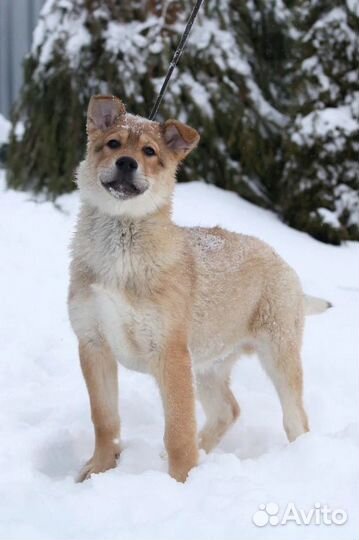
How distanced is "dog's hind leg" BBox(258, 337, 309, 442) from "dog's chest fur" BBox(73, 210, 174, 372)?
100 cm

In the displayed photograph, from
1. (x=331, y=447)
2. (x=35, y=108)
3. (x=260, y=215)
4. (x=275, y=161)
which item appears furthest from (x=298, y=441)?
(x=35, y=108)

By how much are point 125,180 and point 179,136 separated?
0.51 metres

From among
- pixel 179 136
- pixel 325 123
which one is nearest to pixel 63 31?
pixel 325 123

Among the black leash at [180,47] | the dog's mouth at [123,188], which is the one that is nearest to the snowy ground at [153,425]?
the dog's mouth at [123,188]

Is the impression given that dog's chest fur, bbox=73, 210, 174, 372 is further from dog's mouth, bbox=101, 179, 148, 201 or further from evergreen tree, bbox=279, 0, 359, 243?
evergreen tree, bbox=279, 0, 359, 243

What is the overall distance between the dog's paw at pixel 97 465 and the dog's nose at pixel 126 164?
1496 millimetres

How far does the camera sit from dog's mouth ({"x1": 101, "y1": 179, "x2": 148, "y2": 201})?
3.97 metres

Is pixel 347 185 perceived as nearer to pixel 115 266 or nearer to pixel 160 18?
pixel 160 18

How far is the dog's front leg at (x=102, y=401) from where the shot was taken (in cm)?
419

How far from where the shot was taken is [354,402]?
5492 millimetres

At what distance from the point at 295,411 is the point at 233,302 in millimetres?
758

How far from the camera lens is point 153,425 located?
5059 mm

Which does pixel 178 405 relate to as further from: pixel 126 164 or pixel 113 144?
pixel 113 144

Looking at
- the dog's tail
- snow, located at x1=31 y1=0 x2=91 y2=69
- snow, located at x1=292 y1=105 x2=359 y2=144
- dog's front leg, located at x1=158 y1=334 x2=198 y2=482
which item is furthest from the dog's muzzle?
snow, located at x1=31 y1=0 x2=91 y2=69
